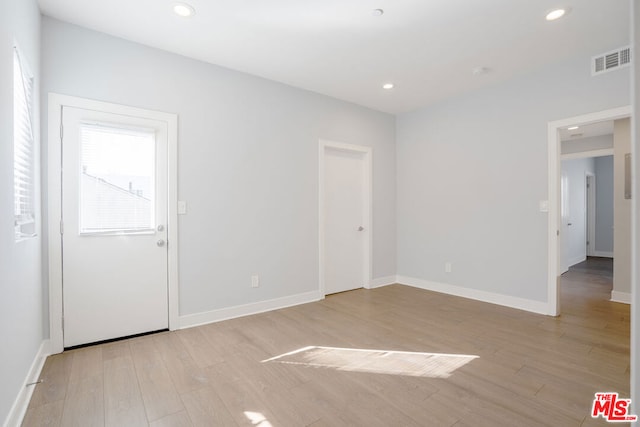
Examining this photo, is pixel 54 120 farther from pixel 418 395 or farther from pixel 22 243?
pixel 418 395

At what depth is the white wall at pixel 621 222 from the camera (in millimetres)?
3808

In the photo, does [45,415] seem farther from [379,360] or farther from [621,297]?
[621,297]

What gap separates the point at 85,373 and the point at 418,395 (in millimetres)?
2372

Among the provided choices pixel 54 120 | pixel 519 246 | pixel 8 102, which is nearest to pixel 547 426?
pixel 519 246

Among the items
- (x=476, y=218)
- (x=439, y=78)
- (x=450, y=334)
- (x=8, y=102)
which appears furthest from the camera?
(x=476, y=218)

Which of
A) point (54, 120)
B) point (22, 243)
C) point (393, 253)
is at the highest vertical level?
point (54, 120)

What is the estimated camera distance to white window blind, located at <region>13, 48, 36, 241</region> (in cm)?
182

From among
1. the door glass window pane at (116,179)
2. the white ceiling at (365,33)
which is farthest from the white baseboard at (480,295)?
the door glass window pane at (116,179)

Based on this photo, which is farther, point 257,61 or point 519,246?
point 519,246

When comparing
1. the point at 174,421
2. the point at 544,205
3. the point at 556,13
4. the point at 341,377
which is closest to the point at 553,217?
the point at 544,205

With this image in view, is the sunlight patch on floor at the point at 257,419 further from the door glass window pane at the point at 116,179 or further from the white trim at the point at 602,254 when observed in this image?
the white trim at the point at 602,254

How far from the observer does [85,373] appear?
2.21 m

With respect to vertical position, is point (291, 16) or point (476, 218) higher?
point (291, 16)

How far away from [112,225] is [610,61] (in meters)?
5.08
